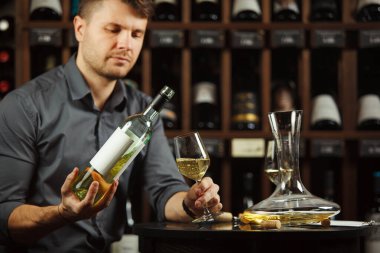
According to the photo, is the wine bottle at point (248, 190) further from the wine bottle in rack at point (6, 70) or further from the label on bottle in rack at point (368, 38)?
the wine bottle in rack at point (6, 70)

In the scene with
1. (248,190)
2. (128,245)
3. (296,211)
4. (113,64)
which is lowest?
(128,245)

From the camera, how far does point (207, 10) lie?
261 centimetres

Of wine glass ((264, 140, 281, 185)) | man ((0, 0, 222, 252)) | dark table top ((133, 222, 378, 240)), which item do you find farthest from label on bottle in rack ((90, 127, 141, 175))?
wine glass ((264, 140, 281, 185))

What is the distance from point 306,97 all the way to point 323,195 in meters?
0.41

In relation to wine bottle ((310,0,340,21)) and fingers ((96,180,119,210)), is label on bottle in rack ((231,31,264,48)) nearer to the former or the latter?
wine bottle ((310,0,340,21))

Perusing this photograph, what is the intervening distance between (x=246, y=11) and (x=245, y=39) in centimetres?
13

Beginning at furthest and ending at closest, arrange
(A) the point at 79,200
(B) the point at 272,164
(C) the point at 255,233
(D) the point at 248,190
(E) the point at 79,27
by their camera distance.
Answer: (D) the point at 248,190, (E) the point at 79,27, (B) the point at 272,164, (A) the point at 79,200, (C) the point at 255,233

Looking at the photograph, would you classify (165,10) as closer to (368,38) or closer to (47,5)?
(47,5)

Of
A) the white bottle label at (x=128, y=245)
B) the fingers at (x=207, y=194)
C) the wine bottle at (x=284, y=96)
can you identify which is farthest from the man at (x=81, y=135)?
the wine bottle at (x=284, y=96)

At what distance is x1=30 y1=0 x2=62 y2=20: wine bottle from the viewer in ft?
8.32

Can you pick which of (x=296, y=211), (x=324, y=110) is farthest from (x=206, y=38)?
(x=296, y=211)

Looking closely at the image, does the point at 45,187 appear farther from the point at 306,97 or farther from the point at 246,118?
the point at 306,97

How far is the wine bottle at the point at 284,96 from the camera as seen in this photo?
8.66 ft

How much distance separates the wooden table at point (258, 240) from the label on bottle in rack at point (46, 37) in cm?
128
